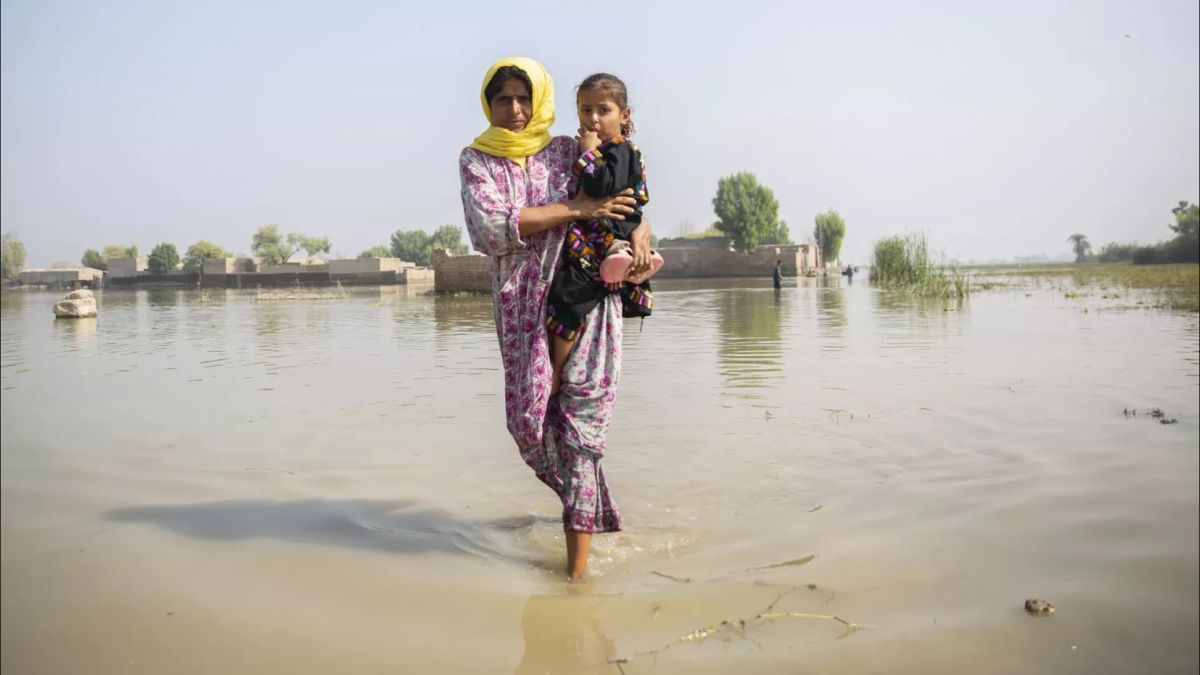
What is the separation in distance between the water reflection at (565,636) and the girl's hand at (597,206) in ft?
3.51

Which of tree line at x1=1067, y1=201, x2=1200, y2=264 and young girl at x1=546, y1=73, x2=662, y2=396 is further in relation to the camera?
tree line at x1=1067, y1=201, x2=1200, y2=264

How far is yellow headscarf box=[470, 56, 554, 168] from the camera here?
8.84 ft

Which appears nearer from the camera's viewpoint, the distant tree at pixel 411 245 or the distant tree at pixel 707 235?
the distant tree at pixel 707 235

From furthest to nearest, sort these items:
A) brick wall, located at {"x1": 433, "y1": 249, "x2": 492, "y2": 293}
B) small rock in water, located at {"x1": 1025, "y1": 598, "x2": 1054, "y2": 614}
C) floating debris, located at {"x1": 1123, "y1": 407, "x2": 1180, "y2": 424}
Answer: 1. brick wall, located at {"x1": 433, "y1": 249, "x2": 492, "y2": 293}
2. floating debris, located at {"x1": 1123, "y1": 407, "x2": 1180, "y2": 424}
3. small rock in water, located at {"x1": 1025, "y1": 598, "x2": 1054, "y2": 614}

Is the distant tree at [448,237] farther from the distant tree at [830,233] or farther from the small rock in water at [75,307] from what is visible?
the small rock in water at [75,307]

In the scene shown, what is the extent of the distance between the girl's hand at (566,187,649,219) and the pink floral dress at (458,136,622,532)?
0.11 meters

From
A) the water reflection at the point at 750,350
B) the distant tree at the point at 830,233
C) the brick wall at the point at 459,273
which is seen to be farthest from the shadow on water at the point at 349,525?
the distant tree at the point at 830,233

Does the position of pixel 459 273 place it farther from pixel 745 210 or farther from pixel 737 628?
pixel 745 210

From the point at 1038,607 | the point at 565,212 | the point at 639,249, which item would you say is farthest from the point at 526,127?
the point at 1038,607

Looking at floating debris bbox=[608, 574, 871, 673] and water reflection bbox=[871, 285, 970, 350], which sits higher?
water reflection bbox=[871, 285, 970, 350]

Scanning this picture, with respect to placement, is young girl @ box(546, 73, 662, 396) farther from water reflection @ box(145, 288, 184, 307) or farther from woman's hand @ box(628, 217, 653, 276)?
water reflection @ box(145, 288, 184, 307)

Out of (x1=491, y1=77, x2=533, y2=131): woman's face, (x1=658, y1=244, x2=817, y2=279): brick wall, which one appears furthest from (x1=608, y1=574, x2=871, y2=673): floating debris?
(x1=658, y1=244, x2=817, y2=279): brick wall

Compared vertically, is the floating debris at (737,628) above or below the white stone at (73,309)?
below

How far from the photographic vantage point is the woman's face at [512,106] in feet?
8.83
